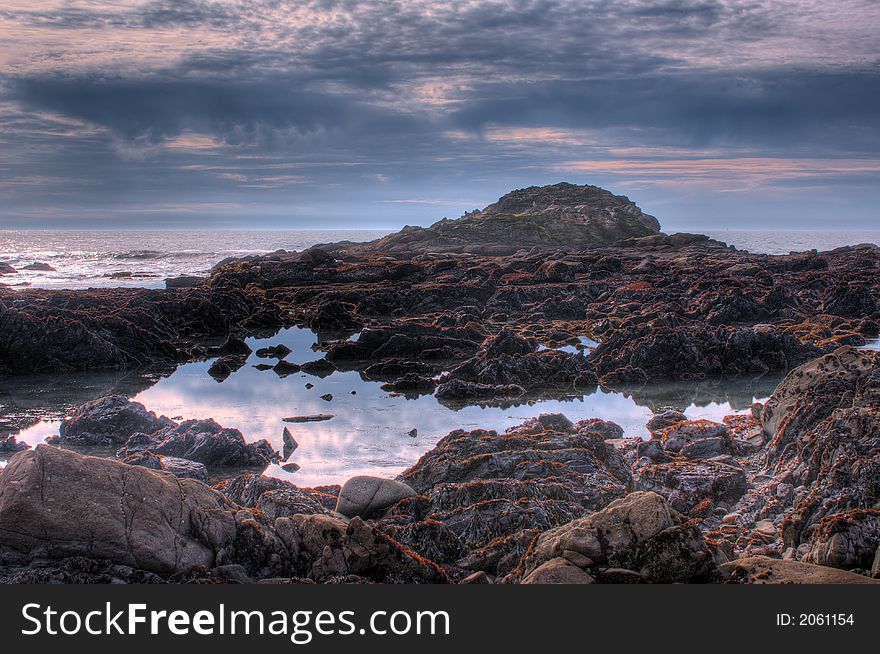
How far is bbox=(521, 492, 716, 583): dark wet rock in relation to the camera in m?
7.02

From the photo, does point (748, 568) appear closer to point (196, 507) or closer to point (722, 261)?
point (196, 507)

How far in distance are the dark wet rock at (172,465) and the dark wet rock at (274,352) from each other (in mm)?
14228

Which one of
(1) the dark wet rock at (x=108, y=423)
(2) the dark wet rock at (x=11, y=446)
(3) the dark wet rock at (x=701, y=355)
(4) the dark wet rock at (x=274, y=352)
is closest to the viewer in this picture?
(2) the dark wet rock at (x=11, y=446)

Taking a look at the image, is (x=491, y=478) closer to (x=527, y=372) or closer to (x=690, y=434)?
(x=690, y=434)

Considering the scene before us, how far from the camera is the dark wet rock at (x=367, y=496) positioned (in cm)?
1004

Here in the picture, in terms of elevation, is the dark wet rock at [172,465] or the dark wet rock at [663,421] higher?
the dark wet rock at [172,465]

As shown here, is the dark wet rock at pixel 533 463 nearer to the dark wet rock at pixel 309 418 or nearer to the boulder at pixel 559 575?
the boulder at pixel 559 575

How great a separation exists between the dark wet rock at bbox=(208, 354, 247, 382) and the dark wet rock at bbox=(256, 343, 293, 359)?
175cm

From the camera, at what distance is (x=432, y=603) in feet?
20.7

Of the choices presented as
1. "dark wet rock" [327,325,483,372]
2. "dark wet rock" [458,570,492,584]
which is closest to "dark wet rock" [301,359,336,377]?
"dark wet rock" [327,325,483,372]

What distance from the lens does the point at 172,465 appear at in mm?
12523

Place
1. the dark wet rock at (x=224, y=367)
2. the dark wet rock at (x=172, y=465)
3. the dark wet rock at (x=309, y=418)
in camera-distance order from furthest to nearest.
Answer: the dark wet rock at (x=224, y=367), the dark wet rock at (x=309, y=418), the dark wet rock at (x=172, y=465)

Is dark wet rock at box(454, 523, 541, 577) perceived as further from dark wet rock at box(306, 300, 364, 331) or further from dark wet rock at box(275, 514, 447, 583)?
dark wet rock at box(306, 300, 364, 331)

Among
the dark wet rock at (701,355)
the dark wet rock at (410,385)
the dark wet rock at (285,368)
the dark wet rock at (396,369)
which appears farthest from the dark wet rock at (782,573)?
the dark wet rock at (285,368)
